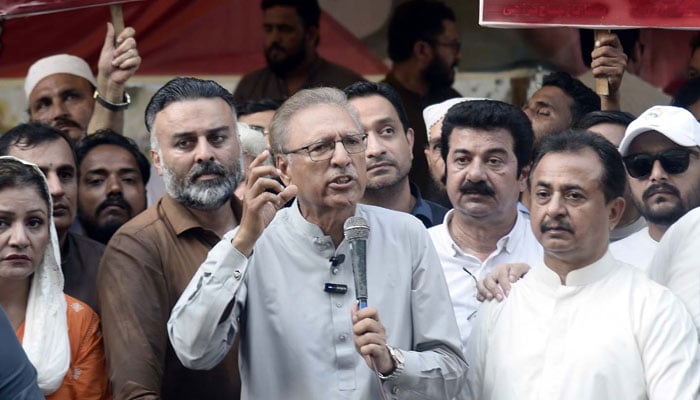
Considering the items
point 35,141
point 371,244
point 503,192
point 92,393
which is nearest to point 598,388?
point 371,244

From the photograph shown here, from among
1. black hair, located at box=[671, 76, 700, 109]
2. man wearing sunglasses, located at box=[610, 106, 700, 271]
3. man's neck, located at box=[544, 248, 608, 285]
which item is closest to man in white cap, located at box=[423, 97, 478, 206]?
man wearing sunglasses, located at box=[610, 106, 700, 271]

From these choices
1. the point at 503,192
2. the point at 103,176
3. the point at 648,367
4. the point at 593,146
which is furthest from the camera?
the point at 103,176

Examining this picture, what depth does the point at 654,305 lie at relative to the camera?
17.5ft

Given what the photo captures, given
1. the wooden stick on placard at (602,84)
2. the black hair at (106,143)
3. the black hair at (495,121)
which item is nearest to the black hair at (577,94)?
the wooden stick on placard at (602,84)

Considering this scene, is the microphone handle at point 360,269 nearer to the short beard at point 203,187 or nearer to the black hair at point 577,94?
the short beard at point 203,187

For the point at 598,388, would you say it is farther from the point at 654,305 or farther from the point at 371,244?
the point at 371,244

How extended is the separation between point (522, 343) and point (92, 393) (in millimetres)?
1641

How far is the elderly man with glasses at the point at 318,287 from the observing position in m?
5.25

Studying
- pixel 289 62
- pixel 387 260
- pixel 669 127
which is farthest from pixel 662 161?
pixel 289 62

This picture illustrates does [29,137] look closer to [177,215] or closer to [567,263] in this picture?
[177,215]

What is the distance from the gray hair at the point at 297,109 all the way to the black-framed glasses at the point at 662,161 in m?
1.50

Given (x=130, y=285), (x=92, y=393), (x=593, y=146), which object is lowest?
(x=92, y=393)

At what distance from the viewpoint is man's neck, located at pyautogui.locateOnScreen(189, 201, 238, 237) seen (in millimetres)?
6164

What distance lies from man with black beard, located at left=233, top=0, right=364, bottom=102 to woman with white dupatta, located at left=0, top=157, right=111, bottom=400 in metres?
2.88
